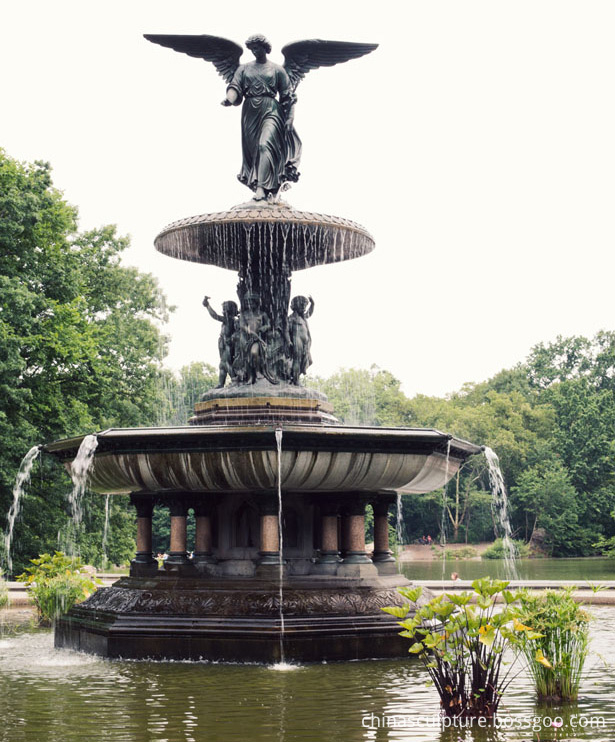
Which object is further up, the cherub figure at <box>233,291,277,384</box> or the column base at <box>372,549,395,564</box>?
the cherub figure at <box>233,291,277,384</box>

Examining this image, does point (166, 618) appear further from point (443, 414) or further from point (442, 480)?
point (443, 414)

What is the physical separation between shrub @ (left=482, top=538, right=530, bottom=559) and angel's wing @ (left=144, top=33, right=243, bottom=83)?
4849 centimetres

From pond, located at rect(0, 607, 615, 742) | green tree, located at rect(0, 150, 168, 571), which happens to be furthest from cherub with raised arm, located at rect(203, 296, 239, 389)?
green tree, located at rect(0, 150, 168, 571)

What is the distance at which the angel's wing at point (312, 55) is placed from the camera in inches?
572

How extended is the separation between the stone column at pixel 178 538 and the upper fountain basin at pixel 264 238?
3378mm

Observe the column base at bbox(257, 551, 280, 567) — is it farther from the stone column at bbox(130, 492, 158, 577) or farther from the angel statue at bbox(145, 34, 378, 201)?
the angel statue at bbox(145, 34, 378, 201)

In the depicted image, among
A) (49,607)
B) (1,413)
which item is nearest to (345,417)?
(1,413)

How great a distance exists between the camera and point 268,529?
12.0m

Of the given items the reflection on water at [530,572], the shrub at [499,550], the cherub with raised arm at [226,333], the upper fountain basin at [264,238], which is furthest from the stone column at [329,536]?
the shrub at [499,550]

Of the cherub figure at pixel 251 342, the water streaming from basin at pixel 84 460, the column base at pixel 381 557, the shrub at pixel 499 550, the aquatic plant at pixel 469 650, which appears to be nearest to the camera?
the aquatic plant at pixel 469 650

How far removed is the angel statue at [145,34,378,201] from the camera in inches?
567

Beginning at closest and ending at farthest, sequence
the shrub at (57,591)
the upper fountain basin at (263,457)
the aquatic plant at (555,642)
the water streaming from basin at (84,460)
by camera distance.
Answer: the aquatic plant at (555,642)
the upper fountain basin at (263,457)
the water streaming from basin at (84,460)
the shrub at (57,591)

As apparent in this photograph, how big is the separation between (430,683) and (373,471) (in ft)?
9.92

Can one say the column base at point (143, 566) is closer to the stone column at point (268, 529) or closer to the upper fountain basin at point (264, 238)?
the stone column at point (268, 529)
